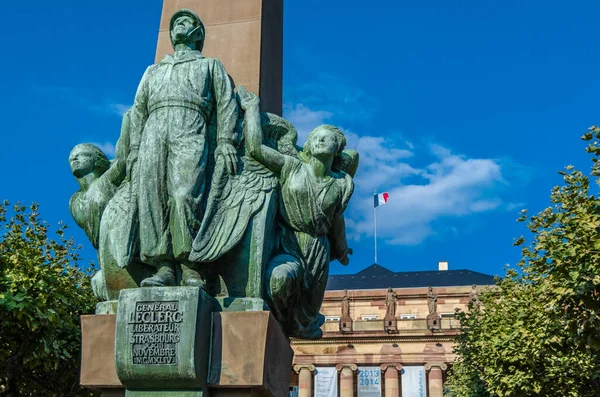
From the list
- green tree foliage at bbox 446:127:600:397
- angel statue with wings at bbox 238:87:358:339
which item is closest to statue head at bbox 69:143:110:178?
angel statue with wings at bbox 238:87:358:339

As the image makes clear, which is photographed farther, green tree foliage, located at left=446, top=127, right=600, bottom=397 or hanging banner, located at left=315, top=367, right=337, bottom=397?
hanging banner, located at left=315, top=367, right=337, bottom=397

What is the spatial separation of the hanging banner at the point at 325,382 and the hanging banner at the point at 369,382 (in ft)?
6.12

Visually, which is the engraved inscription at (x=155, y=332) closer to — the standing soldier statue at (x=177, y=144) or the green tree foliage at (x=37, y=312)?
the standing soldier statue at (x=177, y=144)

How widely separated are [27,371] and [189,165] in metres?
15.4

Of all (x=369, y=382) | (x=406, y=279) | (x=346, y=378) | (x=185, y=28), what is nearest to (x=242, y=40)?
(x=185, y=28)

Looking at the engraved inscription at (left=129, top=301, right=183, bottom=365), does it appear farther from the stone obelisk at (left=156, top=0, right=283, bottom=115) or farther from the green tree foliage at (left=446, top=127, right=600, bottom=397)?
the green tree foliage at (left=446, top=127, right=600, bottom=397)

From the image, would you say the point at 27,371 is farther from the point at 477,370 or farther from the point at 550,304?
the point at 477,370

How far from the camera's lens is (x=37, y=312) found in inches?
625

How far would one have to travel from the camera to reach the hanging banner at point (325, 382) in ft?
182

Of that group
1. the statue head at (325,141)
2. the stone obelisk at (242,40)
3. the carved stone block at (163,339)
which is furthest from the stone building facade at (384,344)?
the carved stone block at (163,339)

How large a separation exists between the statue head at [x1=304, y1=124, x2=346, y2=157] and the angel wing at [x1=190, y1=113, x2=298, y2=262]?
14.2 inches

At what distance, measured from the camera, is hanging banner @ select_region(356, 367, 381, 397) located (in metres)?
54.7

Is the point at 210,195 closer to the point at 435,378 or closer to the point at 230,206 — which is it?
the point at 230,206

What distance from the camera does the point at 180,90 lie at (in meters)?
5.77
